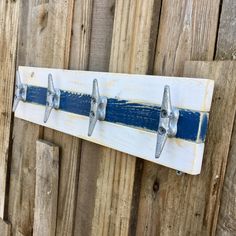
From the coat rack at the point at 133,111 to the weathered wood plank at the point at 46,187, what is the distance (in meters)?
0.09

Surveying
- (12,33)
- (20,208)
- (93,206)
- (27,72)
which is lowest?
(20,208)

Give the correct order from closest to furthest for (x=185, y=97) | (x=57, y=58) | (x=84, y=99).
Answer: (x=185, y=97) → (x=84, y=99) → (x=57, y=58)

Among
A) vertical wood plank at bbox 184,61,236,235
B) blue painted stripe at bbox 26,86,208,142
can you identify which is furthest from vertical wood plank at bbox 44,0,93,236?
vertical wood plank at bbox 184,61,236,235

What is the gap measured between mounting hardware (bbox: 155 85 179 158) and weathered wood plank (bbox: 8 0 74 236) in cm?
43

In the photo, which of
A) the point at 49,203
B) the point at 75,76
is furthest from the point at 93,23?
the point at 49,203

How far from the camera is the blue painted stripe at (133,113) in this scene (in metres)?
0.59

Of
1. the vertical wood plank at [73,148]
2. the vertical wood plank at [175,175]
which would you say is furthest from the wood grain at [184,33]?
the vertical wood plank at [73,148]

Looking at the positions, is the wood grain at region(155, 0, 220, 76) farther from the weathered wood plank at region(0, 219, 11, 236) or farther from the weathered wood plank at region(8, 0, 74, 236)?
the weathered wood plank at region(0, 219, 11, 236)

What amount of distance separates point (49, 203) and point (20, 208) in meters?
0.22

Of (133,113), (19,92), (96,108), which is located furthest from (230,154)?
(19,92)

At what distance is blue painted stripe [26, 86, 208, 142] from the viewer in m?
0.59

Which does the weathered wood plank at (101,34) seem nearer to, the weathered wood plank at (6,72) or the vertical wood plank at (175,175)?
the vertical wood plank at (175,175)

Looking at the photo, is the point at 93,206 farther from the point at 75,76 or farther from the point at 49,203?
the point at 75,76

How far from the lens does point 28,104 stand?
3.40 feet
